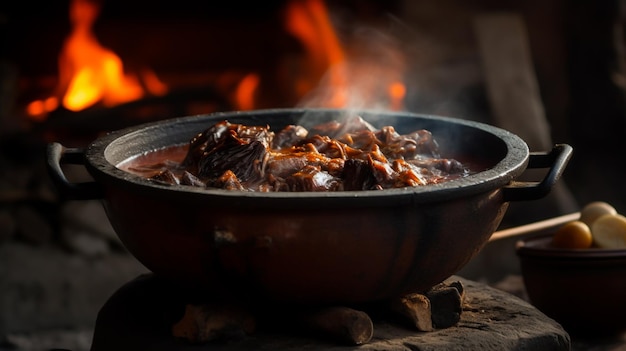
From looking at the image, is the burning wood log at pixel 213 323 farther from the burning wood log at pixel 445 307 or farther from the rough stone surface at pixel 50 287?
the rough stone surface at pixel 50 287

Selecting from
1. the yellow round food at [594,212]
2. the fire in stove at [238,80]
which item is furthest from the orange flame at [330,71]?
the yellow round food at [594,212]

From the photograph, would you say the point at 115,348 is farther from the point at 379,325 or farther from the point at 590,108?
the point at 590,108

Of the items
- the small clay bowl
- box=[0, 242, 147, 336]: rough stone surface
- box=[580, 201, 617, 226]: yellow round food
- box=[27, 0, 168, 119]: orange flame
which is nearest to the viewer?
the small clay bowl

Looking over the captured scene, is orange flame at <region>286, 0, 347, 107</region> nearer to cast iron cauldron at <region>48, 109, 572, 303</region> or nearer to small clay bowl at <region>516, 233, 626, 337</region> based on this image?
small clay bowl at <region>516, 233, 626, 337</region>

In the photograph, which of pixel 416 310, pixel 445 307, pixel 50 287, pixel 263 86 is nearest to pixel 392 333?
pixel 416 310

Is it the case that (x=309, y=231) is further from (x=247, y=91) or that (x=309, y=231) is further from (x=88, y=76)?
(x=88, y=76)

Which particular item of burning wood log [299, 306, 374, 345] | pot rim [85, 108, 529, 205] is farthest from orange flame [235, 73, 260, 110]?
burning wood log [299, 306, 374, 345]
